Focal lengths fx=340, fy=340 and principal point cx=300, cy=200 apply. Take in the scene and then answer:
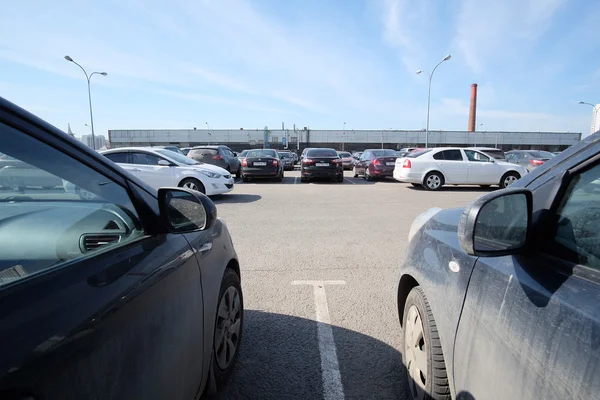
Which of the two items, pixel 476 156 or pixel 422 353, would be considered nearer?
pixel 422 353

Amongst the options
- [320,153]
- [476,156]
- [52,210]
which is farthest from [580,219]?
[320,153]

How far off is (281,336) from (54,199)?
6.16 ft

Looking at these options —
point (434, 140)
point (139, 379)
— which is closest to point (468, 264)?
point (139, 379)

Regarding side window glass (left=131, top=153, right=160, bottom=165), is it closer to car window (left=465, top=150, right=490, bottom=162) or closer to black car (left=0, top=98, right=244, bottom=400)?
black car (left=0, top=98, right=244, bottom=400)

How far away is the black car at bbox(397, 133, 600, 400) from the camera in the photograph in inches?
39.6

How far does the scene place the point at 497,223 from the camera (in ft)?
4.68

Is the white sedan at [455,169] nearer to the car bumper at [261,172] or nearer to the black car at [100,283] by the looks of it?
the car bumper at [261,172]

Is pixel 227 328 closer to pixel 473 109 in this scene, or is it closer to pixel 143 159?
pixel 143 159

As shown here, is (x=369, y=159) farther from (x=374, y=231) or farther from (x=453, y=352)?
(x=453, y=352)

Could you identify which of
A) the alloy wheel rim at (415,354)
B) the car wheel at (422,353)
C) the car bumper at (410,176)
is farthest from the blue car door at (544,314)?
the car bumper at (410,176)

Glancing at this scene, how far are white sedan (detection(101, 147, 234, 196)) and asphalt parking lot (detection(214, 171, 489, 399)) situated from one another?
8.48 feet

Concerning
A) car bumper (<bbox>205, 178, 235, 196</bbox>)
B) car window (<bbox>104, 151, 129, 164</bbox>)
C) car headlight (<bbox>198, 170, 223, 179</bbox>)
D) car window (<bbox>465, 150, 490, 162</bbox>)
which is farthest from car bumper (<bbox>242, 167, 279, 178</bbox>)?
car window (<bbox>465, 150, 490, 162</bbox>)

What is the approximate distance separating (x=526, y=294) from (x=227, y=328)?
1.66m

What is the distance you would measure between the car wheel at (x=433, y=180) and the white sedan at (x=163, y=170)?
7517 millimetres
